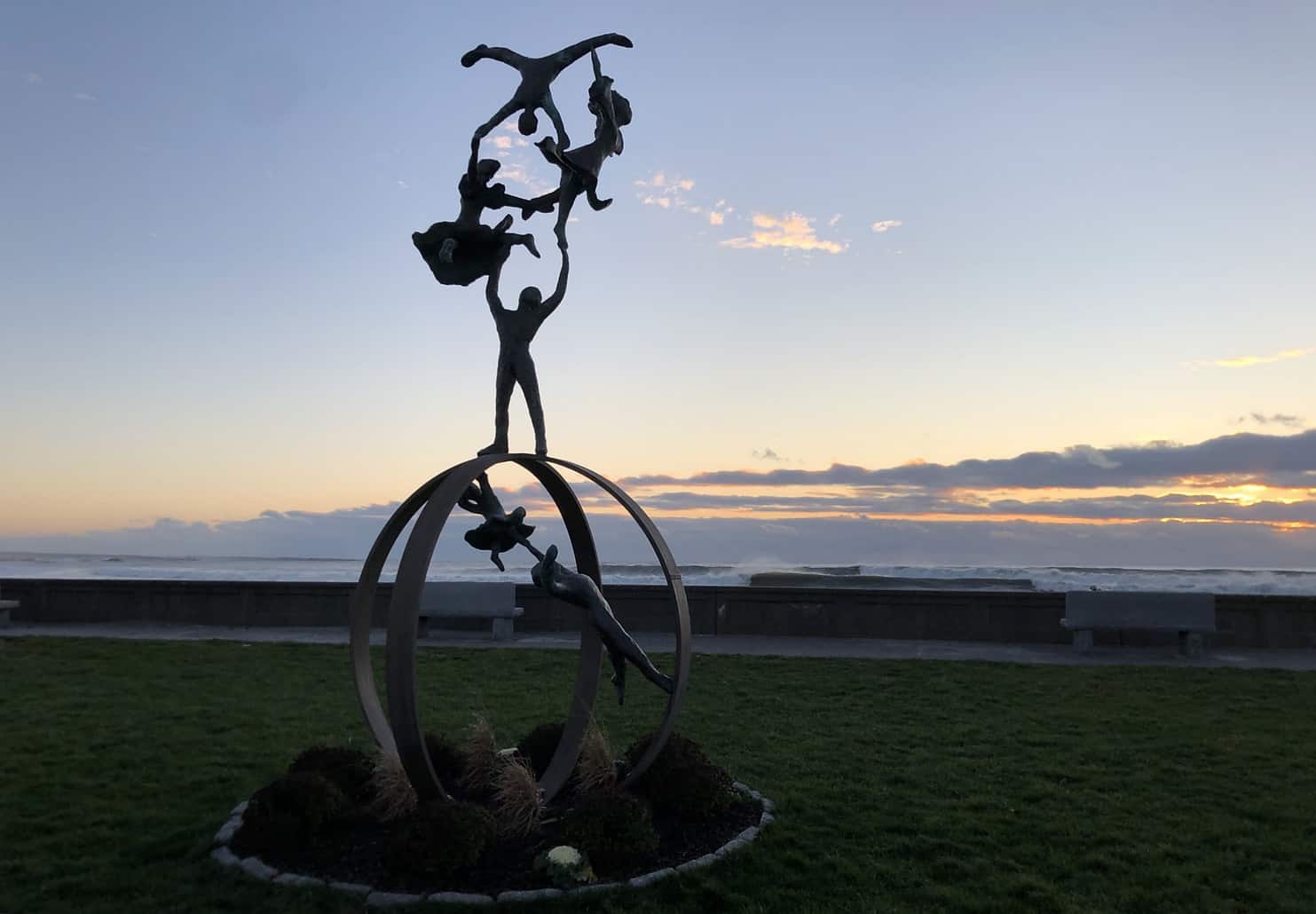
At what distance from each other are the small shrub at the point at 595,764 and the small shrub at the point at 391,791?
1.19 meters

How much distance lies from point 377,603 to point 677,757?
42.0 ft

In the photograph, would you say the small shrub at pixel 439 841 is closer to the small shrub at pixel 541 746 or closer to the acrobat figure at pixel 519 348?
the small shrub at pixel 541 746

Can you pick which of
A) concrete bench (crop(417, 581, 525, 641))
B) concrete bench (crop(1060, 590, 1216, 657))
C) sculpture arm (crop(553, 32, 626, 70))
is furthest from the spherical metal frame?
concrete bench (crop(1060, 590, 1216, 657))

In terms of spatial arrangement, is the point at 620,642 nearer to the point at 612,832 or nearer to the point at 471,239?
the point at 612,832

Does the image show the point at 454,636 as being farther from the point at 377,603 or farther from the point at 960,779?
the point at 960,779

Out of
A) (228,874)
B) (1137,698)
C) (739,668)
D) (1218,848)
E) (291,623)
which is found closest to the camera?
(228,874)

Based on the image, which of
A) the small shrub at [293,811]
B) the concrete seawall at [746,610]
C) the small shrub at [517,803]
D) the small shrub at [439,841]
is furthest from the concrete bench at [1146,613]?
the small shrub at [293,811]

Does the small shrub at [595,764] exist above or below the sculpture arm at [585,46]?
below

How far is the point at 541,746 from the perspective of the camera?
7297mm

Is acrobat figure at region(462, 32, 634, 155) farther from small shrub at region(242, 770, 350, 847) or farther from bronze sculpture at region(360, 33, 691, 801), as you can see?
small shrub at region(242, 770, 350, 847)

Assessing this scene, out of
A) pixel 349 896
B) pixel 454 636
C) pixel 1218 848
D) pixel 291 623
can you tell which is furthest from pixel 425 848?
pixel 291 623

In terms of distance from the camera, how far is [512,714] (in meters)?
9.94

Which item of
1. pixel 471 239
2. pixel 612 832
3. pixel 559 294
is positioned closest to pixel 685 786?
pixel 612 832

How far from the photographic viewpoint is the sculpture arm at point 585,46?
6777mm
